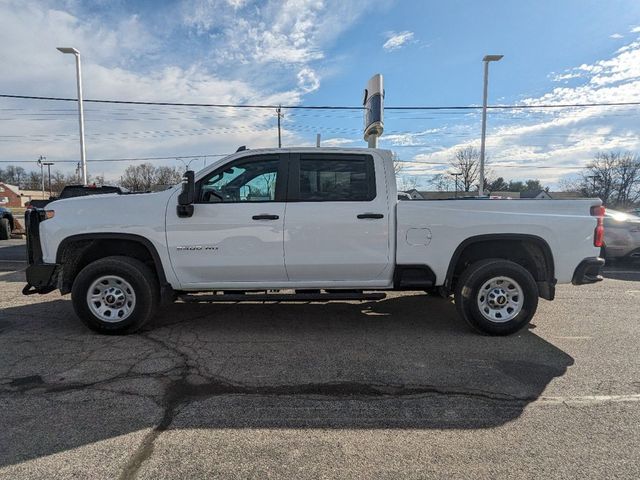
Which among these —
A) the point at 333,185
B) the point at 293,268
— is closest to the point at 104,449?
the point at 293,268

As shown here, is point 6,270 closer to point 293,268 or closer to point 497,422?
point 293,268

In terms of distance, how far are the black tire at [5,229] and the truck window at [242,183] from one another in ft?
46.8

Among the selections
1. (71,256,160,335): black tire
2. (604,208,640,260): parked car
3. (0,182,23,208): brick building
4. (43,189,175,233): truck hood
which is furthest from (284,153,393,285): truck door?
(0,182,23,208): brick building

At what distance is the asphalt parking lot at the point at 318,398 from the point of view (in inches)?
103

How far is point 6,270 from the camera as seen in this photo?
927 centimetres

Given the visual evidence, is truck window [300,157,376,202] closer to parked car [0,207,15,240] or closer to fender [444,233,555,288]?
fender [444,233,555,288]

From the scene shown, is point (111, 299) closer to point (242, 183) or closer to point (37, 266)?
point (37, 266)

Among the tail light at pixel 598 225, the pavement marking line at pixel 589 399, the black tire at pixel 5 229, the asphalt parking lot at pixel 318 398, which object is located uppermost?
the tail light at pixel 598 225

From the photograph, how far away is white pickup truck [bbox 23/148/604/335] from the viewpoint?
15.6 ft

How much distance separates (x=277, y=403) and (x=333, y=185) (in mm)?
2502

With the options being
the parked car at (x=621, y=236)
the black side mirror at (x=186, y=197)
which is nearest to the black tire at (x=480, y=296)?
the black side mirror at (x=186, y=197)

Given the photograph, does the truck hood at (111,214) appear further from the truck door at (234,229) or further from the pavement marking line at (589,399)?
the pavement marking line at (589,399)

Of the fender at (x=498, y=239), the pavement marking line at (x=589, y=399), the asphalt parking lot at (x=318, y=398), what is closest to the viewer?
the asphalt parking lot at (x=318, y=398)

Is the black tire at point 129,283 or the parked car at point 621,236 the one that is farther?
the parked car at point 621,236
